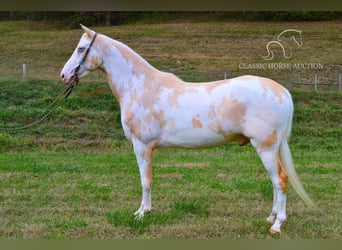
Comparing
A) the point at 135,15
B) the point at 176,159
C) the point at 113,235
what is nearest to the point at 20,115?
the point at 135,15

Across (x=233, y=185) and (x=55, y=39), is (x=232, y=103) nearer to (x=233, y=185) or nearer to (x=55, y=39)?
(x=233, y=185)

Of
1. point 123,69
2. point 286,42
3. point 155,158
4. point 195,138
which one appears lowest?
point 155,158

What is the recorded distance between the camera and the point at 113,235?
4.13m

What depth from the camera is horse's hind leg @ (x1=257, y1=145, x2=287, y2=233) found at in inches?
161

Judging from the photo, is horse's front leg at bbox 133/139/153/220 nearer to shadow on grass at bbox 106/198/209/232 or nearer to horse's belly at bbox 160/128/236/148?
shadow on grass at bbox 106/198/209/232

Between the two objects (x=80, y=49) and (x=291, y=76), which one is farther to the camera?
(x=291, y=76)

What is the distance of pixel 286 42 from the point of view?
9.99 m

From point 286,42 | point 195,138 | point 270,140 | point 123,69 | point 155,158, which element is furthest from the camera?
point 286,42

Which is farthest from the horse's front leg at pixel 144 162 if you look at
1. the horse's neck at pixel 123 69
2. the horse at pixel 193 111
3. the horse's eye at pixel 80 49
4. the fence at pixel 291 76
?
the fence at pixel 291 76

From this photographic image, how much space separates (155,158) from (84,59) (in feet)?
12.7

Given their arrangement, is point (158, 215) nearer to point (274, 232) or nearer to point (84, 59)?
point (274, 232)

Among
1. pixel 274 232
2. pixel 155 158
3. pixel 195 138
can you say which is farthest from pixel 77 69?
pixel 155 158

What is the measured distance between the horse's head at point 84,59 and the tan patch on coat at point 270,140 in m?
1.82

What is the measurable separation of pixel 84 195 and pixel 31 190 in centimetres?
76
